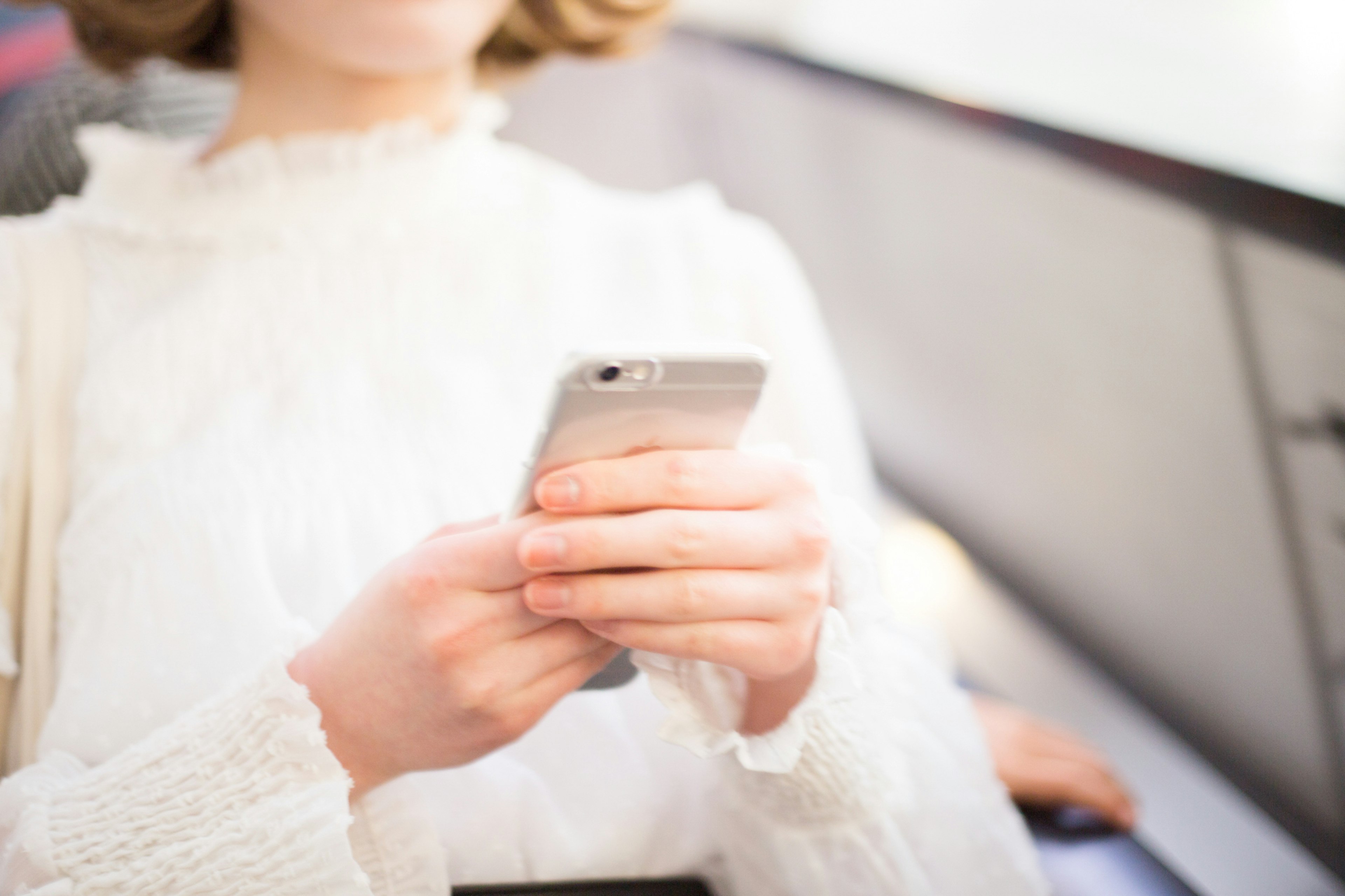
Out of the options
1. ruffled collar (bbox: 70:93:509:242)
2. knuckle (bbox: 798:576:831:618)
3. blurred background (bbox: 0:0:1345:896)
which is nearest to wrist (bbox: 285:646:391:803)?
knuckle (bbox: 798:576:831:618)

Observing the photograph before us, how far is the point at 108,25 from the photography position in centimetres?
75

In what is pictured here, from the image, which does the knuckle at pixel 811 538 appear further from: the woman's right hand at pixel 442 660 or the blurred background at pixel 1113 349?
the blurred background at pixel 1113 349

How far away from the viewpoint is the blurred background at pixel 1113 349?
67cm

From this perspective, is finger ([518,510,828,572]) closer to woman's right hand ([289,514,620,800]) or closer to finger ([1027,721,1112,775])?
woman's right hand ([289,514,620,800])

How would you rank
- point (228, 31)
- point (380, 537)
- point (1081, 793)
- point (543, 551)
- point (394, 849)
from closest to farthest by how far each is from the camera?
point (543, 551), point (394, 849), point (380, 537), point (1081, 793), point (228, 31)

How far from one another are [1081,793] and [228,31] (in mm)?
951

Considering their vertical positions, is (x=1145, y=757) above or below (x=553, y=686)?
below

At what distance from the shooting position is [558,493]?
0.39 m

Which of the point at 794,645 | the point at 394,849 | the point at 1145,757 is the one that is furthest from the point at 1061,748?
the point at 394,849

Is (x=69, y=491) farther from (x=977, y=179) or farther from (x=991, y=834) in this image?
(x=977, y=179)

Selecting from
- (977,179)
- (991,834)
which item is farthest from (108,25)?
(991,834)

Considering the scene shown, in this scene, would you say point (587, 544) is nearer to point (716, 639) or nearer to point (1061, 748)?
point (716, 639)

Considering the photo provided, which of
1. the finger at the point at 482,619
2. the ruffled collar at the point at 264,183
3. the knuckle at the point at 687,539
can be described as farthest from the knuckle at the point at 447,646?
the ruffled collar at the point at 264,183

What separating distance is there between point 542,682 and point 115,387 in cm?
40
